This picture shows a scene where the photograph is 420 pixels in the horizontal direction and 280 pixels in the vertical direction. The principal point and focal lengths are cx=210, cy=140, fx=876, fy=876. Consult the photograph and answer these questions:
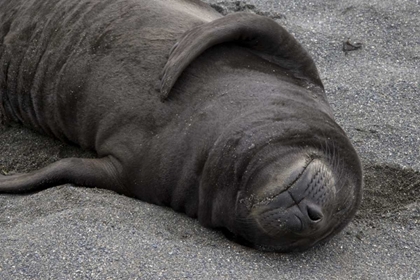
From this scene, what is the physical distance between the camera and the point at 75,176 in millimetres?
4738

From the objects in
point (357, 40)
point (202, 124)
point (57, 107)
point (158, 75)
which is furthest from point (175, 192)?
point (357, 40)

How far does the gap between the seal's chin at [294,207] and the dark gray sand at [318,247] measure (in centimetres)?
10

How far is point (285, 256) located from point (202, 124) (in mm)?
801

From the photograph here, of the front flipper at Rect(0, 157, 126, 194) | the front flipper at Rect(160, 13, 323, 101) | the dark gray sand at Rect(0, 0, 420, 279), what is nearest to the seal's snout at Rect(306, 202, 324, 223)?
the dark gray sand at Rect(0, 0, 420, 279)

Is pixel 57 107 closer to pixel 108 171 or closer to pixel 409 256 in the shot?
pixel 108 171

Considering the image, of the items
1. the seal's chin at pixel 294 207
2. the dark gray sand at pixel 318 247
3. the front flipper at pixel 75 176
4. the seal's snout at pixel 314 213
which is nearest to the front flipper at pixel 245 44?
the front flipper at pixel 75 176

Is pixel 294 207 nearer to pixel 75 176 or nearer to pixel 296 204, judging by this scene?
pixel 296 204

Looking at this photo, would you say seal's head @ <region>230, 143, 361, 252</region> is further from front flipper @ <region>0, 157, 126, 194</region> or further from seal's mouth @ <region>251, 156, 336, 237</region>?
front flipper @ <region>0, 157, 126, 194</region>

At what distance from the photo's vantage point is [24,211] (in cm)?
443

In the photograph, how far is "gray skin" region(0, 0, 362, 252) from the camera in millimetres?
4133

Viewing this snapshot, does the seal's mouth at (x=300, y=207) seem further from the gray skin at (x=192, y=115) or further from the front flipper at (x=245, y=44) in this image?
the front flipper at (x=245, y=44)


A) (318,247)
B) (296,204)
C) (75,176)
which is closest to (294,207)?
(296,204)

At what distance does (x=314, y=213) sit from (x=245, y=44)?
1.23m

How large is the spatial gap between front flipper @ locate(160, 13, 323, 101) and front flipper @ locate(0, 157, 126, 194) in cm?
51
